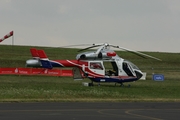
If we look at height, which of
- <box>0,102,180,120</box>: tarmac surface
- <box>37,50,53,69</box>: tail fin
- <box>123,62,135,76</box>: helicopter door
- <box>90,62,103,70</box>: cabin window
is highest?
<box>37,50,53,69</box>: tail fin

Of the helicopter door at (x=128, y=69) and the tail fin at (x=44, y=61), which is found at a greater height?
the tail fin at (x=44, y=61)

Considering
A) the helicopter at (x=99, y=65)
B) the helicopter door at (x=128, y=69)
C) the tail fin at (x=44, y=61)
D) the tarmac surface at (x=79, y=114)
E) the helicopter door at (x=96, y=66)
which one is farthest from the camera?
the tail fin at (x=44, y=61)

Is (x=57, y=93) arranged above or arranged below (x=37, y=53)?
below

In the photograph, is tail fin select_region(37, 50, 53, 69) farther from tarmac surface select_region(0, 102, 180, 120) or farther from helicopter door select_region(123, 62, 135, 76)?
tarmac surface select_region(0, 102, 180, 120)

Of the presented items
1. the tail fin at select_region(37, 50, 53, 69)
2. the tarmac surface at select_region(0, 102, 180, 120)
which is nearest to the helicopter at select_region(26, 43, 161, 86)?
the tail fin at select_region(37, 50, 53, 69)

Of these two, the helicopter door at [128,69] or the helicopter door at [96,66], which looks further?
the helicopter door at [128,69]

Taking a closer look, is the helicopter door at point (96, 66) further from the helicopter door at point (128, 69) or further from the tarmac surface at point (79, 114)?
the tarmac surface at point (79, 114)

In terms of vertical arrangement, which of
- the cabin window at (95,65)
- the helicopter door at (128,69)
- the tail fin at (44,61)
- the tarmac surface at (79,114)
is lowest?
the tarmac surface at (79,114)

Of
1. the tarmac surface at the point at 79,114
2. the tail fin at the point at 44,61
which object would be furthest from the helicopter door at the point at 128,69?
the tarmac surface at the point at 79,114

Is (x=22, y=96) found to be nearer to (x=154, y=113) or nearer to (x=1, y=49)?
(x=154, y=113)

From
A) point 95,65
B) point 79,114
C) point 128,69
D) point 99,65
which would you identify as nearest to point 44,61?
point 95,65

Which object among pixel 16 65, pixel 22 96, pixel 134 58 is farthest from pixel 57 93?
pixel 134 58

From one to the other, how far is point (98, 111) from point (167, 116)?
9.56 ft

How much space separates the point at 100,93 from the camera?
1151 inches
